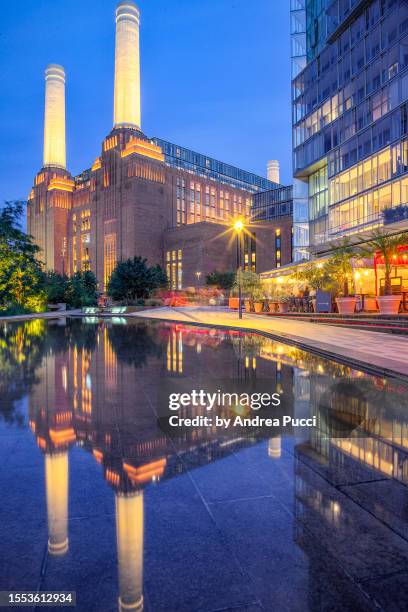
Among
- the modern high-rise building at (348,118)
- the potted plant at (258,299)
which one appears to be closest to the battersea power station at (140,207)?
the modern high-rise building at (348,118)

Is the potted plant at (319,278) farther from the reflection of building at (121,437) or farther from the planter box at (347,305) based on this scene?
the reflection of building at (121,437)

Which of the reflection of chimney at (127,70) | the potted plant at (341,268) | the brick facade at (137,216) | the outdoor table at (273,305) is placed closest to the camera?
the potted plant at (341,268)

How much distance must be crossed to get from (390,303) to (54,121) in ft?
493

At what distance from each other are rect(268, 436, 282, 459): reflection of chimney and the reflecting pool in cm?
3

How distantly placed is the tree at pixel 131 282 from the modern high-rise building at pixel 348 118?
62.4 feet

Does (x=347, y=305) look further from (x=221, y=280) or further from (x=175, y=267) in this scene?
(x=175, y=267)

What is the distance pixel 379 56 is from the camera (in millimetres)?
32625

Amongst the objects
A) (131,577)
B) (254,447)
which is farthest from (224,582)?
(254,447)

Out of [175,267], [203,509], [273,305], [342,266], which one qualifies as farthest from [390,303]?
[175,267]

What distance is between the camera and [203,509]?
9.22 feet

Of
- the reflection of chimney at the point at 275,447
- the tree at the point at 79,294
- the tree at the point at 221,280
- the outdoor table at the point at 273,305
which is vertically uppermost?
the tree at the point at 221,280

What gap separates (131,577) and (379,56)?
1605 inches

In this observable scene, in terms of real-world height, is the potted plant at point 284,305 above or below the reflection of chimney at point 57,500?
above

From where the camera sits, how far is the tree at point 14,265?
35.3 meters
